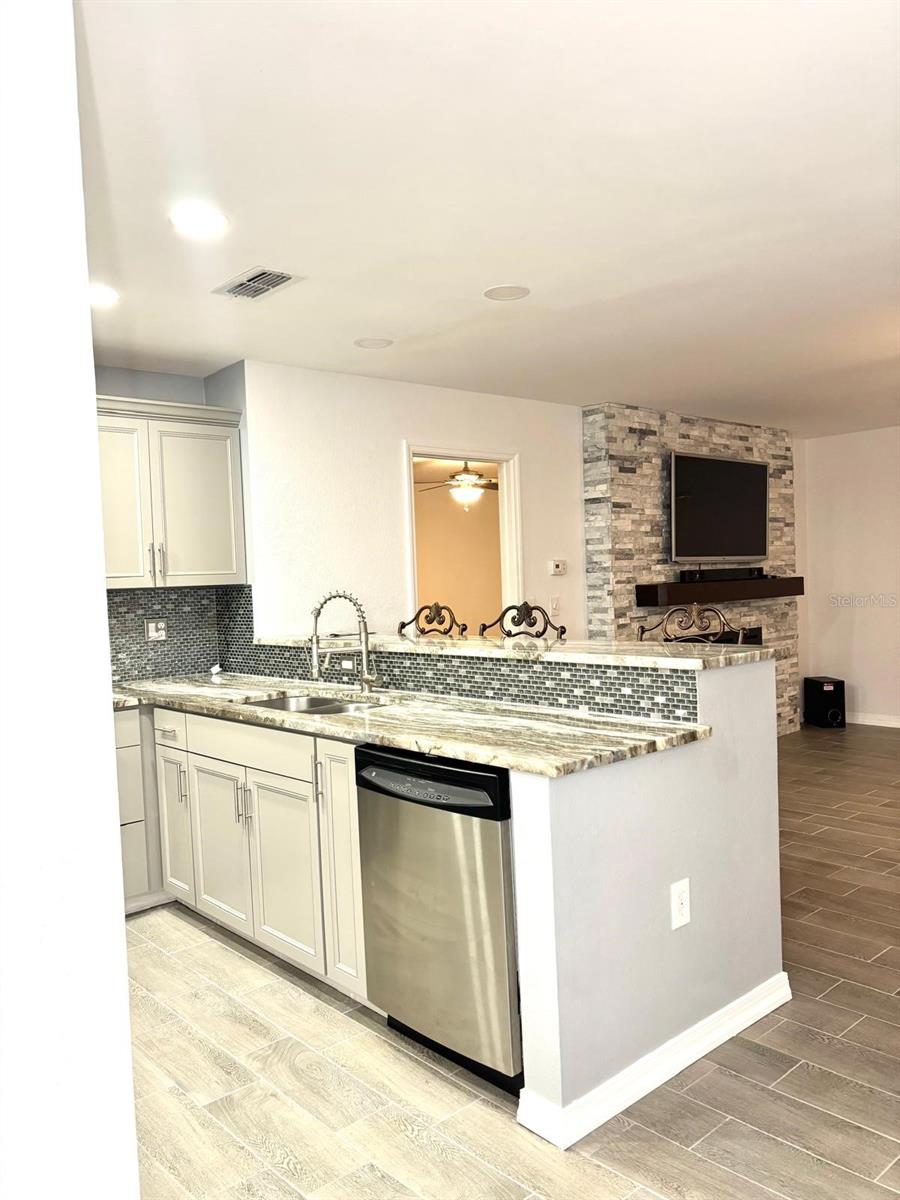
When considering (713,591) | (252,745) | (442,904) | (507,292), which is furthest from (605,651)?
(713,591)

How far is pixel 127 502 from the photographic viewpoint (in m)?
4.16

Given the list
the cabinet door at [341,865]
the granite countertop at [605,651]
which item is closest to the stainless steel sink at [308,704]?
the granite countertop at [605,651]

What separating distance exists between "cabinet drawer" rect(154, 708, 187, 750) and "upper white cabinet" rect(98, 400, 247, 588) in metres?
0.66

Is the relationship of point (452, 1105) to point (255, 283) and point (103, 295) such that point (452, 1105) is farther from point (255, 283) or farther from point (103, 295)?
point (103, 295)

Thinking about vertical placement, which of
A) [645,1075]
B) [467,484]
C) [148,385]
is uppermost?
[148,385]

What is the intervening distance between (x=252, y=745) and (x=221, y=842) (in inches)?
20.0

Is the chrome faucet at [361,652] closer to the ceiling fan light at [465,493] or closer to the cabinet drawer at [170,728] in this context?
the cabinet drawer at [170,728]

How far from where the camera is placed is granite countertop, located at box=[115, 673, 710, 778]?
2.26 meters

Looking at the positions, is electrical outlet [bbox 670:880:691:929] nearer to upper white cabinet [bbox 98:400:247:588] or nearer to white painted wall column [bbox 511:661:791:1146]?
white painted wall column [bbox 511:661:791:1146]

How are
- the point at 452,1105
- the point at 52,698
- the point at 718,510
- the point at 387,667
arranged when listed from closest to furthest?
the point at 52,698 < the point at 452,1105 < the point at 387,667 < the point at 718,510

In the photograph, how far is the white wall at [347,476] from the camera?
4.50m

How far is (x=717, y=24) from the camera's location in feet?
6.08

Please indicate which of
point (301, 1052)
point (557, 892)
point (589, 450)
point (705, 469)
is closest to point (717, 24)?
point (557, 892)

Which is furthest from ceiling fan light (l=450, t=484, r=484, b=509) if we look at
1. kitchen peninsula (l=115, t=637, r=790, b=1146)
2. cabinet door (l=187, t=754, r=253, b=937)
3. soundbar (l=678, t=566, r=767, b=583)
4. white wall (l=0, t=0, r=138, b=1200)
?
white wall (l=0, t=0, r=138, b=1200)
